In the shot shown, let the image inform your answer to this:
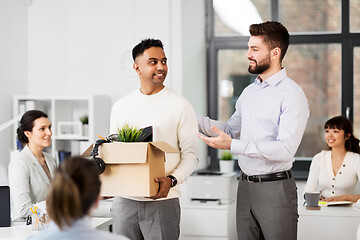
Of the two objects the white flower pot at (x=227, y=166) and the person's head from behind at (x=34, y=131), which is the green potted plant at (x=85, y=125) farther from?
the white flower pot at (x=227, y=166)

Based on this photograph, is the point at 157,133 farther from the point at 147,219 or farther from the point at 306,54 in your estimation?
the point at 306,54

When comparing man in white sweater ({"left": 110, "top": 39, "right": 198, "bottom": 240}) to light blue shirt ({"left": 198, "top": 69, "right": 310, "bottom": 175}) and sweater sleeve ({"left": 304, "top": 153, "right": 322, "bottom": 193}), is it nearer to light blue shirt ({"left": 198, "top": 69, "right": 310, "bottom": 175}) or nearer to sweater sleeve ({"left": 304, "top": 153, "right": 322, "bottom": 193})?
light blue shirt ({"left": 198, "top": 69, "right": 310, "bottom": 175})

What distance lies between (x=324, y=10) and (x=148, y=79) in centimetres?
342

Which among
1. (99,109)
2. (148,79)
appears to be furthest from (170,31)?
(148,79)

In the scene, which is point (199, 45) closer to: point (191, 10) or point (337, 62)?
point (191, 10)

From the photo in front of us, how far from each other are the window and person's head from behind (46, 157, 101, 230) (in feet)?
14.6

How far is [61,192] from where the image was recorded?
158cm

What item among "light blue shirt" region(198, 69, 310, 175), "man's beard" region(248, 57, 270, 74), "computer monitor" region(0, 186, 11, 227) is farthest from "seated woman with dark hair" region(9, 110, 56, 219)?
"man's beard" region(248, 57, 270, 74)

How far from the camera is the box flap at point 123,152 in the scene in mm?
2607

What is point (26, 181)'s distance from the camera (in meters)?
3.90

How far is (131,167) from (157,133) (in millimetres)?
299

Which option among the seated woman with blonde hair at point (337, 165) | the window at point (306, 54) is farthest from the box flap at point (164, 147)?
the window at point (306, 54)

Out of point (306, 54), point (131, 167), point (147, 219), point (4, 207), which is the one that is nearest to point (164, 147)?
point (131, 167)

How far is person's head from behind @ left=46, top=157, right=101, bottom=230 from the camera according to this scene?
1.58 meters
